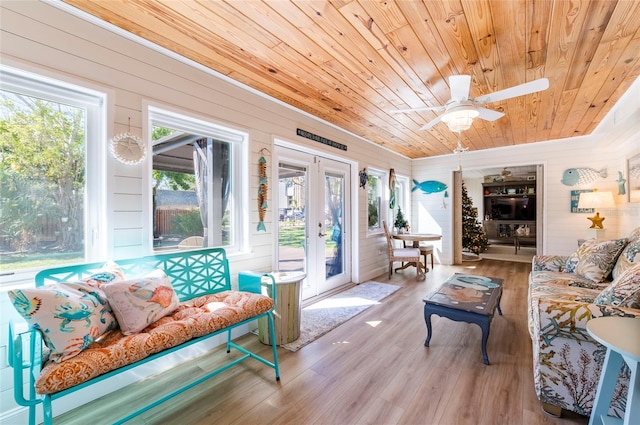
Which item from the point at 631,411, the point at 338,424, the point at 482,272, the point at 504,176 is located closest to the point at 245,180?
the point at 338,424

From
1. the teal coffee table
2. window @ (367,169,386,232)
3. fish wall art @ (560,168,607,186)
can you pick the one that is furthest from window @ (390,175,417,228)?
the teal coffee table

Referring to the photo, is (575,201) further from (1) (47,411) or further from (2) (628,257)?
(1) (47,411)

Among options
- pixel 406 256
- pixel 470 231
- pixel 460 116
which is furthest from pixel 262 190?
pixel 470 231

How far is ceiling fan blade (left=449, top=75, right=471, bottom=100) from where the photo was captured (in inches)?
80.8

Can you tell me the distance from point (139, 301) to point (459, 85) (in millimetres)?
2753

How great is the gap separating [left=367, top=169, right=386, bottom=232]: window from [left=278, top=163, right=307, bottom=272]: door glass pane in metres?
1.73

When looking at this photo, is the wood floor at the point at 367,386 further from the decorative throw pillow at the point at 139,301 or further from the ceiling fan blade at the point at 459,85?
the ceiling fan blade at the point at 459,85

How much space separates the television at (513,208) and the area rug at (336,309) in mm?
6874

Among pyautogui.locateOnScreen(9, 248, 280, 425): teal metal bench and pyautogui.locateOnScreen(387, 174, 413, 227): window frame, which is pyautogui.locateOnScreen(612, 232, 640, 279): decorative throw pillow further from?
pyautogui.locateOnScreen(387, 174, 413, 227): window frame

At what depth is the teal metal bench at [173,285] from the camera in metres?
1.31

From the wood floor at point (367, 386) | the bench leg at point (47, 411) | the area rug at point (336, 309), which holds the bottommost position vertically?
the wood floor at point (367, 386)

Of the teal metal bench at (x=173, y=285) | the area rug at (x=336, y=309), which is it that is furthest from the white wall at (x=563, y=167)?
the teal metal bench at (x=173, y=285)

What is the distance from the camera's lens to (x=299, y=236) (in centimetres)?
382

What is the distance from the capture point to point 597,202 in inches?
162
